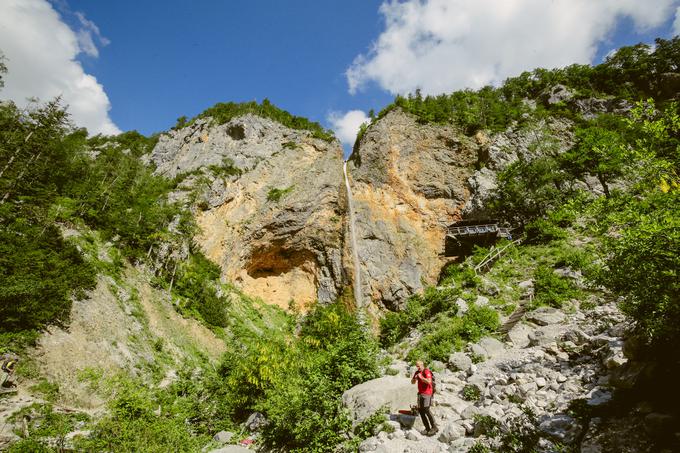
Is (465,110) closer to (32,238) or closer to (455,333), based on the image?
(455,333)

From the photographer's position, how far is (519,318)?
46.4 ft

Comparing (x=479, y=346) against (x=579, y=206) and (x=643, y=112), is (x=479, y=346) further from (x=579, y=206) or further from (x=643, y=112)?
(x=643, y=112)

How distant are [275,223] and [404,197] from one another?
44.5ft

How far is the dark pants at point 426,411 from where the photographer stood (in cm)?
713

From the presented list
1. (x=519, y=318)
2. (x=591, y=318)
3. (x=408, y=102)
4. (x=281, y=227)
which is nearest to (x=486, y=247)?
(x=519, y=318)

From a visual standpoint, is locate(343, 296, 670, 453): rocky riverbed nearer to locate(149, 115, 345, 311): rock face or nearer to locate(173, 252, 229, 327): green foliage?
locate(173, 252, 229, 327): green foliage

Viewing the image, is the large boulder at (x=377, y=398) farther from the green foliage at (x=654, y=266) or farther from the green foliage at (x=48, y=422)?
the green foliage at (x=48, y=422)

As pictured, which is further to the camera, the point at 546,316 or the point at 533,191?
the point at 533,191

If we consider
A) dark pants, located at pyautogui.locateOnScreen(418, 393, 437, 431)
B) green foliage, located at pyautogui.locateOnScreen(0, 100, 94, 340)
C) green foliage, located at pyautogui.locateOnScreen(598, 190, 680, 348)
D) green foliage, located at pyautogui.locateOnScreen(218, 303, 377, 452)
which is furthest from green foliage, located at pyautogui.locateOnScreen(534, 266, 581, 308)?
green foliage, located at pyautogui.locateOnScreen(0, 100, 94, 340)

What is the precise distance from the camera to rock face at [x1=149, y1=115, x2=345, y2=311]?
30.5m

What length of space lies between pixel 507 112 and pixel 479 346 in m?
33.1

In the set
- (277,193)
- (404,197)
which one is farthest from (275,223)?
(404,197)

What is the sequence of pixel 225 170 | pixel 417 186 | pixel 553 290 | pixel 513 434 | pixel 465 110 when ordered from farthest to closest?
pixel 465 110, pixel 225 170, pixel 417 186, pixel 553 290, pixel 513 434

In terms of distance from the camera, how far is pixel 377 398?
8.40 meters
